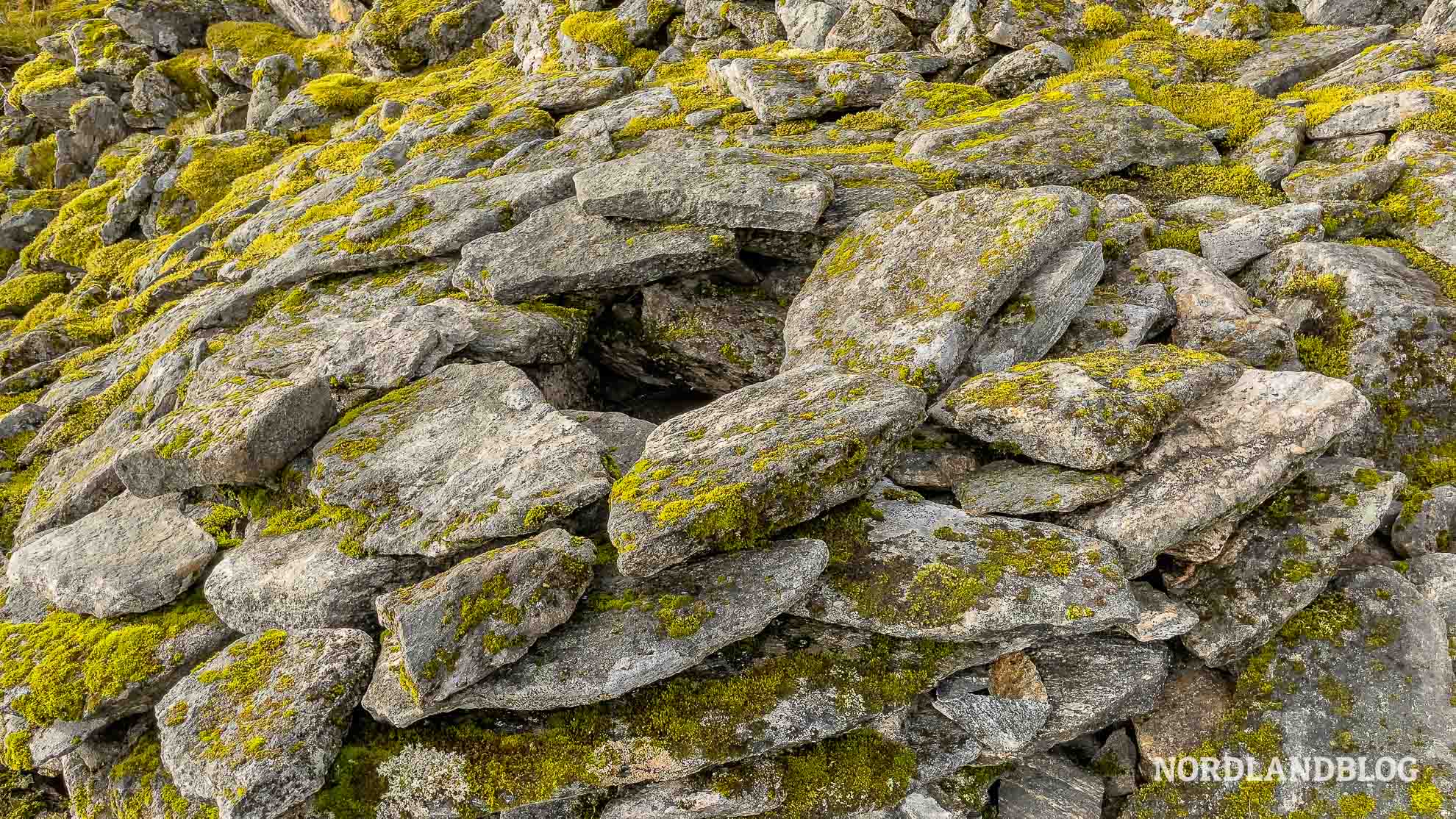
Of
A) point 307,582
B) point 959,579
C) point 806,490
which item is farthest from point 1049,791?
point 307,582

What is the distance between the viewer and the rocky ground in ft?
28.4

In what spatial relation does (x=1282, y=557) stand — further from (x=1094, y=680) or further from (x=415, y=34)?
(x=415, y=34)

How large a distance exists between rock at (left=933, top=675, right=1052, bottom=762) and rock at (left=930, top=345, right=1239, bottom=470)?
3.25 meters

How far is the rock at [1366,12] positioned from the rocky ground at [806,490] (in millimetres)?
1883

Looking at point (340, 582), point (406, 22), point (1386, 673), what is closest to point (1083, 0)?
point (1386, 673)

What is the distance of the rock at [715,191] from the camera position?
14.3 m

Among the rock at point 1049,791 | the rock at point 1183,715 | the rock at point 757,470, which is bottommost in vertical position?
the rock at point 1049,791

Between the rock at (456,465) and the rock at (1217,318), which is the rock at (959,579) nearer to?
the rock at (456,465)

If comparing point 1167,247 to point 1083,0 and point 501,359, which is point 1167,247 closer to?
point 501,359

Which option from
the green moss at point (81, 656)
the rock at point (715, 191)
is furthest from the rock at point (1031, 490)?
the green moss at point (81, 656)

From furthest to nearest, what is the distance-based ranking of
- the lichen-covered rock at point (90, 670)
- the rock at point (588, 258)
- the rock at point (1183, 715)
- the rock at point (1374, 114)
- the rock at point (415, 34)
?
the rock at point (415, 34), the rock at point (1374, 114), the rock at point (588, 258), the lichen-covered rock at point (90, 670), the rock at point (1183, 715)

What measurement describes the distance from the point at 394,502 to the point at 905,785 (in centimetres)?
804

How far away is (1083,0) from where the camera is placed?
24.9m

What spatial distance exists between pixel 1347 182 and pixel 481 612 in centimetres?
1773
